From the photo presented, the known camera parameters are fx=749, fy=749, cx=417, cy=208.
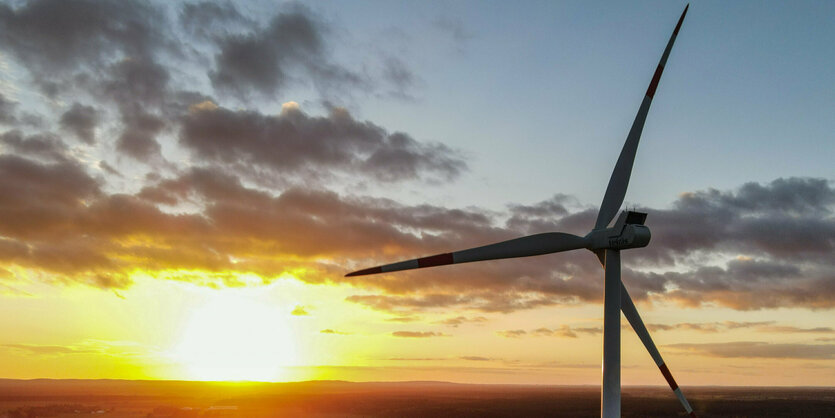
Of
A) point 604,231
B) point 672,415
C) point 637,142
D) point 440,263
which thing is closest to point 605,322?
point 604,231

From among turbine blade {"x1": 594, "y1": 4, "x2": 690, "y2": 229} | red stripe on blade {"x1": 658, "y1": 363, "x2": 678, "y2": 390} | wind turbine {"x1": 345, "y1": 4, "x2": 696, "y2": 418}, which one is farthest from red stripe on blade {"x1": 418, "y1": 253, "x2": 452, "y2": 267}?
red stripe on blade {"x1": 658, "y1": 363, "x2": 678, "y2": 390}

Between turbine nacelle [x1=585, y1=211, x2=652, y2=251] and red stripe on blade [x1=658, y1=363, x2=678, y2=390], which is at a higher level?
turbine nacelle [x1=585, y1=211, x2=652, y2=251]

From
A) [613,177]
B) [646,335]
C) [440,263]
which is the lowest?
[646,335]

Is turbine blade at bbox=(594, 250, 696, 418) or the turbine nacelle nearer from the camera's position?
the turbine nacelle

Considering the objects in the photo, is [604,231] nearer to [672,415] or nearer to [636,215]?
[636,215]

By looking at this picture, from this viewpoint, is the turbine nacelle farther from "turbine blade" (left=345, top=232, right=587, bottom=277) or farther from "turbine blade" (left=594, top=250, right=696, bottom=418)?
"turbine blade" (left=594, top=250, right=696, bottom=418)

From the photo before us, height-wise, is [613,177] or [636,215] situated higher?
[613,177]

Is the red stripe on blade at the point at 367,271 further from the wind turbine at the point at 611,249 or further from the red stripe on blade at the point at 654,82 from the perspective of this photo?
the red stripe on blade at the point at 654,82
